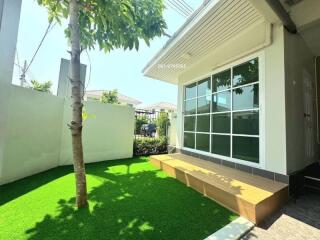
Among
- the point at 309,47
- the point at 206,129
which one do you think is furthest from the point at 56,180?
the point at 309,47

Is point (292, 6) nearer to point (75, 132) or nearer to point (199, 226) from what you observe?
point (199, 226)

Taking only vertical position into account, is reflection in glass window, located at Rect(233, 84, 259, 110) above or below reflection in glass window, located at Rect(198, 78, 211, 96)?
below

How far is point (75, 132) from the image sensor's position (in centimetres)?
230

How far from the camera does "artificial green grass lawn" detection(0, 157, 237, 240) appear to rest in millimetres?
1866

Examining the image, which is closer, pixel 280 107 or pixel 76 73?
pixel 76 73

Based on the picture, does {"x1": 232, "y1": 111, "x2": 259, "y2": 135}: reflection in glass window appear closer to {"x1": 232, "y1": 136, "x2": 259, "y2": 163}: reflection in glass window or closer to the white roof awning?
{"x1": 232, "y1": 136, "x2": 259, "y2": 163}: reflection in glass window

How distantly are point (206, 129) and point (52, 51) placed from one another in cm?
608

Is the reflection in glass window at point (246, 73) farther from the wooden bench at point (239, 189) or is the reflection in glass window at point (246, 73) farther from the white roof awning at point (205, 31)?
the wooden bench at point (239, 189)

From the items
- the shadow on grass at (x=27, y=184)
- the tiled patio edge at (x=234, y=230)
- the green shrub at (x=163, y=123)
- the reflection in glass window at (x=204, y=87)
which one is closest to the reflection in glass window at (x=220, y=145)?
the reflection in glass window at (x=204, y=87)

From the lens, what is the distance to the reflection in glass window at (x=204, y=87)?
494 cm

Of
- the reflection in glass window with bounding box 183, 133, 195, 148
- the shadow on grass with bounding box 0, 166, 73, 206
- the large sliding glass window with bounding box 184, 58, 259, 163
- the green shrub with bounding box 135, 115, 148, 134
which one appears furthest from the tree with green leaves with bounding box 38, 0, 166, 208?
the green shrub with bounding box 135, 115, 148, 134

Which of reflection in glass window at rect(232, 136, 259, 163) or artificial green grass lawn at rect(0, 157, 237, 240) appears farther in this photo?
reflection in glass window at rect(232, 136, 259, 163)

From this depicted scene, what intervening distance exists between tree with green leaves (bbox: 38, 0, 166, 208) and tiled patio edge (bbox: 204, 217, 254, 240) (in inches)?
74.3

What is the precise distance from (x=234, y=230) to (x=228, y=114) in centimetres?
278
